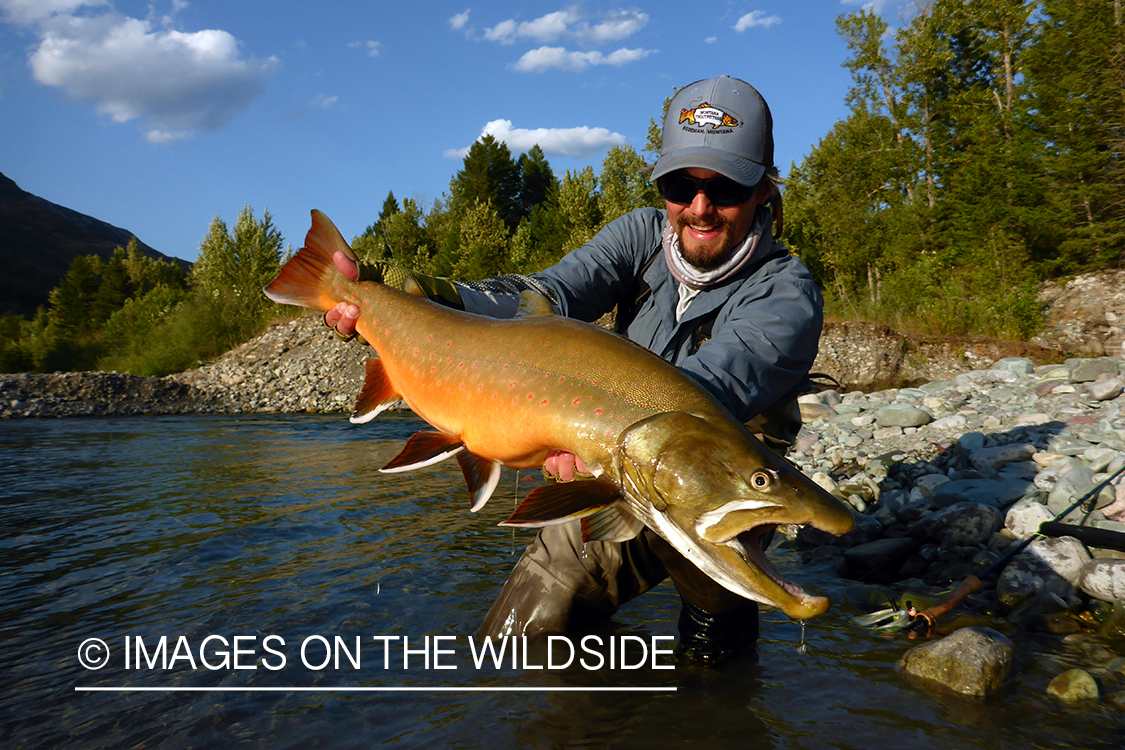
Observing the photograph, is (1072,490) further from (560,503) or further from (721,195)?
(560,503)

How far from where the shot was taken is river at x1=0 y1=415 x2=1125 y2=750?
2604 millimetres

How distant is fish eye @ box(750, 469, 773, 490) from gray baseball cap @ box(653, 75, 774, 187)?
1.54 metres

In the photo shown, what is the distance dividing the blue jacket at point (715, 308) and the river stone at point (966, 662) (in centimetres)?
138

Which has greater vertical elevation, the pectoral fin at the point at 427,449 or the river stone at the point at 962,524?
the pectoral fin at the point at 427,449

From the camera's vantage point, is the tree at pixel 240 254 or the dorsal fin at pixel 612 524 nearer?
the dorsal fin at pixel 612 524

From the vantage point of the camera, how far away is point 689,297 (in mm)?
3248

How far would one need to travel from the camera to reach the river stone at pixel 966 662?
2.87 m

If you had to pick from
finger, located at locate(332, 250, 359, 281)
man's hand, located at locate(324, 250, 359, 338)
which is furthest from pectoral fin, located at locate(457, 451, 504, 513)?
finger, located at locate(332, 250, 359, 281)

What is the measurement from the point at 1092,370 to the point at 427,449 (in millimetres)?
9199

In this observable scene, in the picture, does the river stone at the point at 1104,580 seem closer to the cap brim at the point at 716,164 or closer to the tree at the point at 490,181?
the cap brim at the point at 716,164

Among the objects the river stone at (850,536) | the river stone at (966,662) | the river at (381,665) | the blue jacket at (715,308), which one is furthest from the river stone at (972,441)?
the blue jacket at (715,308)

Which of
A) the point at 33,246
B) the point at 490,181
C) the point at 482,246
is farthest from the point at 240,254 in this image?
the point at 33,246

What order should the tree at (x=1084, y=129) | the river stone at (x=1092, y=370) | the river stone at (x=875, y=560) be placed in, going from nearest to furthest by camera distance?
1. the river stone at (x=875, y=560)
2. the river stone at (x=1092, y=370)
3. the tree at (x=1084, y=129)

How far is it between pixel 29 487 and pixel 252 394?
14763 millimetres
